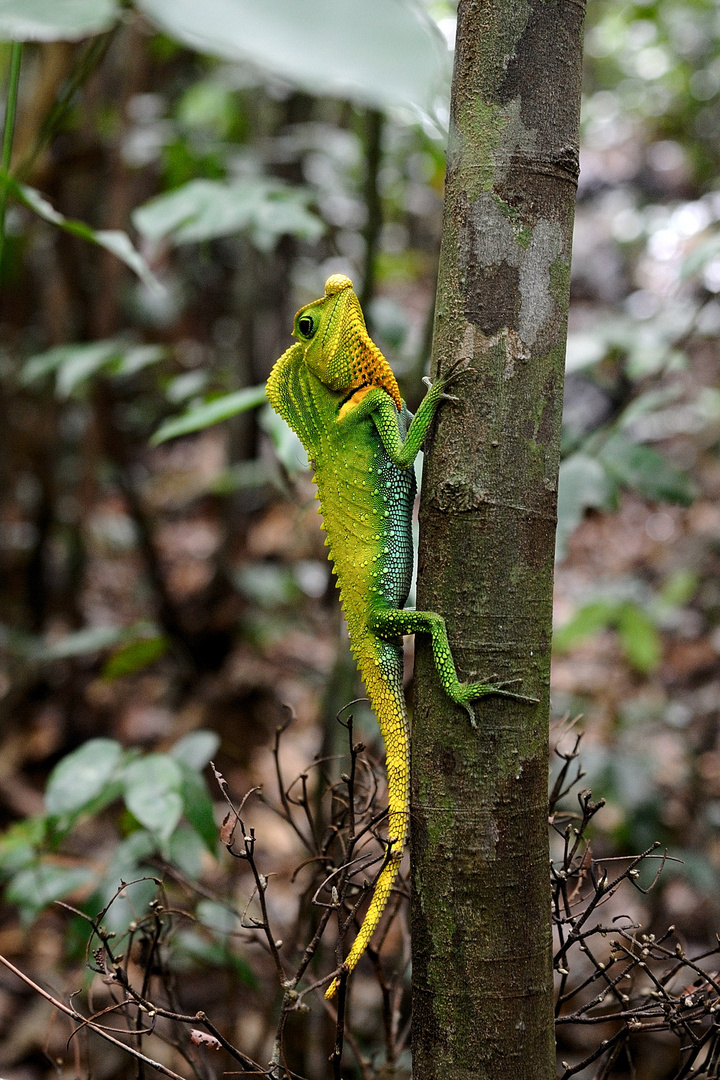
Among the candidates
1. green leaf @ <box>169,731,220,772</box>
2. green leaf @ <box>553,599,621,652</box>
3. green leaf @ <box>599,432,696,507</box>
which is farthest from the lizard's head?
green leaf @ <box>553,599,621,652</box>

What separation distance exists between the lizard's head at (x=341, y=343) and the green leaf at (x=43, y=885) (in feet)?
4.41

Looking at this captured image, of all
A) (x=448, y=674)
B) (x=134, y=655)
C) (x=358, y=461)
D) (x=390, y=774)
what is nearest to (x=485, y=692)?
(x=448, y=674)

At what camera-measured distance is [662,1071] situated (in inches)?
124

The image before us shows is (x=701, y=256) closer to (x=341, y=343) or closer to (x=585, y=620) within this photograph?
(x=341, y=343)

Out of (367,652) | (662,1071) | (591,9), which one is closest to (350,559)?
(367,652)

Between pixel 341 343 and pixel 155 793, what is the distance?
3.35 feet

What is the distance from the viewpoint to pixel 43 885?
84.7 inches

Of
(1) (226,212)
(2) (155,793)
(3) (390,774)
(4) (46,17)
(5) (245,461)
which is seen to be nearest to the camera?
(4) (46,17)

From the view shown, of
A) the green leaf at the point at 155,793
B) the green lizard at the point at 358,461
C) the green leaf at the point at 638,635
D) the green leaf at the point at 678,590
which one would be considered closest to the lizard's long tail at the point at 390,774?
the green lizard at the point at 358,461

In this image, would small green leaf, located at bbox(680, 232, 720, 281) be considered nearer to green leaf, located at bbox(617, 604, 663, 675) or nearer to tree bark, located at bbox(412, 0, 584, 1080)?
tree bark, located at bbox(412, 0, 584, 1080)

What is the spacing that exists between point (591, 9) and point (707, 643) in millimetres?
5202

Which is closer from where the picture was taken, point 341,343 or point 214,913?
point 341,343

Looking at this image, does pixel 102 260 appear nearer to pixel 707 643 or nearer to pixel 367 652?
pixel 367 652

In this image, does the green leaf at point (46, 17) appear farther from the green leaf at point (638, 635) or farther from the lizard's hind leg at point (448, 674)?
the green leaf at point (638, 635)
